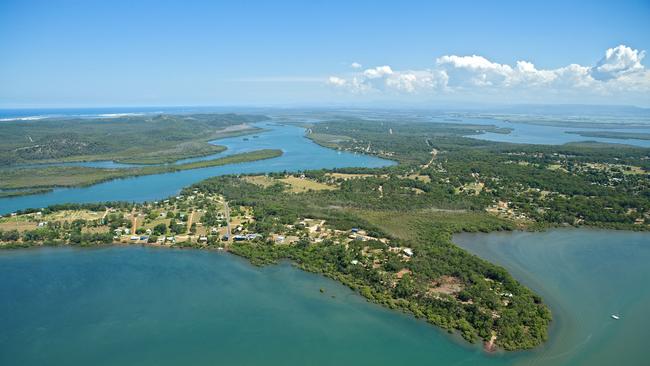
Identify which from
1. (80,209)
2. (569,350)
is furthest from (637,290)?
(80,209)

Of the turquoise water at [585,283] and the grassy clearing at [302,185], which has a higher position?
the grassy clearing at [302,185]

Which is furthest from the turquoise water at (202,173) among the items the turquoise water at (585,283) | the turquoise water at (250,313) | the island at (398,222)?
the turquoise water at (585,283)

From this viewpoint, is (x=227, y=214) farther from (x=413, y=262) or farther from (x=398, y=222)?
(x=413, y=262)

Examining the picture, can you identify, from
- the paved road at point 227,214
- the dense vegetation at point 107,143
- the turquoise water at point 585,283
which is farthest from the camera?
the dense vegetation at point 107,143

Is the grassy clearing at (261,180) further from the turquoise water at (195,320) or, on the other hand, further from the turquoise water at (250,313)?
the turquoise water at (195,320)

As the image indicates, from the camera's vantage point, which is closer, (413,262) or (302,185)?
(413,262)

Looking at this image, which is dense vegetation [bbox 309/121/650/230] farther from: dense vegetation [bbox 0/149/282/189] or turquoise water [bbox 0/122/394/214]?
dense vegetation [bbox 0/149/282/189]

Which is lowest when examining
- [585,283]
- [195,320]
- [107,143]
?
[195,320]

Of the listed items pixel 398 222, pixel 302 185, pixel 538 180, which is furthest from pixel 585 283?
pixel 302 185
